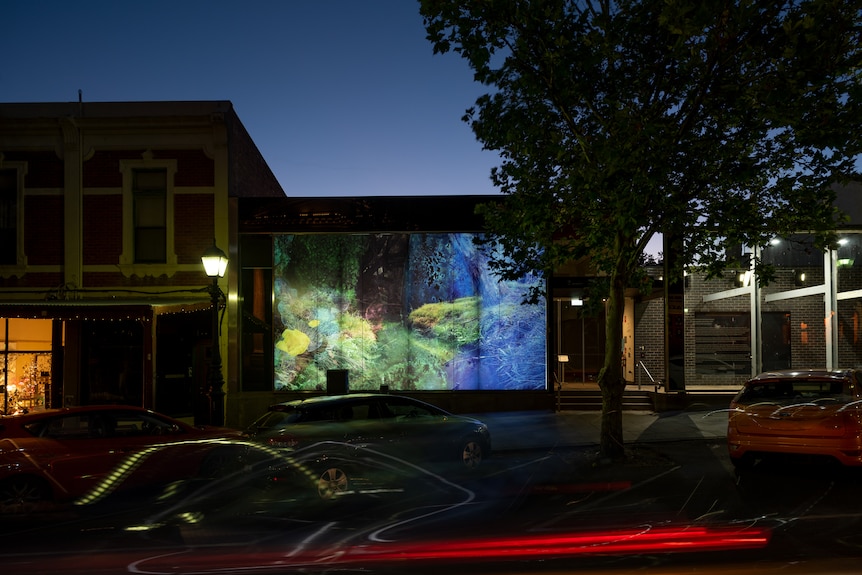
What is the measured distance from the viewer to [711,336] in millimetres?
20312

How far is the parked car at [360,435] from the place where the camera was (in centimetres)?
859

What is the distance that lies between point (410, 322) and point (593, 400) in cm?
553

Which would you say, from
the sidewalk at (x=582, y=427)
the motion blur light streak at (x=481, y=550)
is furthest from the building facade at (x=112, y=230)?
the motion blur light streak at (x=481, y=550)

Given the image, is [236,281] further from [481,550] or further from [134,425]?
[481,550]

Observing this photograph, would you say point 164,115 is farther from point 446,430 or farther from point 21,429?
point 446,430

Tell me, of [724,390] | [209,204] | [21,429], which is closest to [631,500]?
[21,429]

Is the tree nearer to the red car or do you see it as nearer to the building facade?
the red car

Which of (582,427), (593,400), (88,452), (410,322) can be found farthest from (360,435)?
(593,400)

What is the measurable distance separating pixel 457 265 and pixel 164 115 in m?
8.67

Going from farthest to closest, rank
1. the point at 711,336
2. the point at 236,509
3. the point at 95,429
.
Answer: the point at 711,336 → the point at 95,429 → the point at 236,509

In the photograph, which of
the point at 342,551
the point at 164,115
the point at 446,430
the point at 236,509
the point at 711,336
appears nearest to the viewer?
the point at 342,551

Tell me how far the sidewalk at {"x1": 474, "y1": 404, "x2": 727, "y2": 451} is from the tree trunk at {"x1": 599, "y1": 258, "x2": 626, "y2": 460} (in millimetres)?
1566

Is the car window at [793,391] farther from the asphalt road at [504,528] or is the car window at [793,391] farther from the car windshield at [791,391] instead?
the asphalt road at [504,528]

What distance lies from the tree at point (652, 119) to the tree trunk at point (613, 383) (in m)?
0.02
